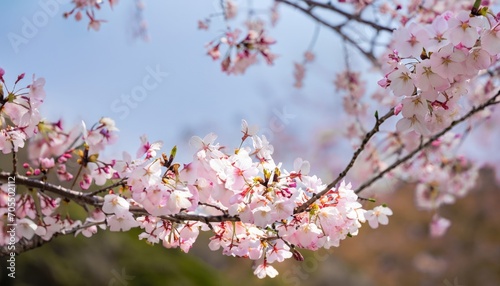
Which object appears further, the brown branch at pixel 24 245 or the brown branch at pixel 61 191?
the brown branch at pixel 24 245

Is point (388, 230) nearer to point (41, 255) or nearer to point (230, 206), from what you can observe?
point (41, 255)

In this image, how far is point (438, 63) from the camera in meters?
0.84

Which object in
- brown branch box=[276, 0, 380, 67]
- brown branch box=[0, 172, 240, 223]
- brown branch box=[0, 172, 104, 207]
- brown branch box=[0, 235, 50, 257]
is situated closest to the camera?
brown branch box=[0, 172, 240, 223]

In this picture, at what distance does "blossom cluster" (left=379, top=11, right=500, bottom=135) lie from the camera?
0.83 metres

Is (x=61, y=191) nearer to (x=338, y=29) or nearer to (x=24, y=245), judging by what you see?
(x=24, y=245)

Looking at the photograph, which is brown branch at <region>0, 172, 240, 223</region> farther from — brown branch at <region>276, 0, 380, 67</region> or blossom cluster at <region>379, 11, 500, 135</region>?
brown branch at <region>276, 0, 380, 67</region>

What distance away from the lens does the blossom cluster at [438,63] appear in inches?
32.7

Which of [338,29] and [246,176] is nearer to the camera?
[246,176]

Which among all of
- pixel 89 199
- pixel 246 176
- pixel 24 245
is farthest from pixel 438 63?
pixel 24 245

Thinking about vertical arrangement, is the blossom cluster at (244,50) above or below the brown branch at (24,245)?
above

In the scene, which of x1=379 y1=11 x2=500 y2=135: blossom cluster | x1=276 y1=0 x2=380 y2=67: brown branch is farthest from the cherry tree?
x1=276 y1=0 x2=380 y2=67: brown branch

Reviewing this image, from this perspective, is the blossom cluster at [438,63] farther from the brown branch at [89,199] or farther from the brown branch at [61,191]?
the brown branch at [61,191]

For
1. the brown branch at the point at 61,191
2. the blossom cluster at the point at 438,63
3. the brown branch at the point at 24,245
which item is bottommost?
the brown branch at the point at 24,245

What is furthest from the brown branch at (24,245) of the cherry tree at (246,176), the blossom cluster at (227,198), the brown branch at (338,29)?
the brown branch at (338,29)
